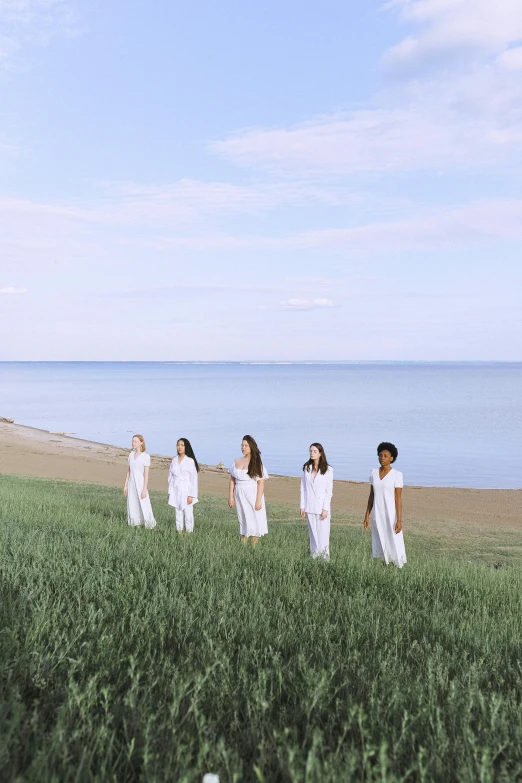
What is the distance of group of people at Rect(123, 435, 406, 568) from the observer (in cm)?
1048

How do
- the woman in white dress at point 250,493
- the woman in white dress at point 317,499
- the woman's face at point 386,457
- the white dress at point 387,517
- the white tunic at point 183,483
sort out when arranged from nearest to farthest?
the woman's face at point 386,457
the white dress at point 387,517
the woman in white dress at point 317,499
the woman in white dress at point 250,493
the white tunic at point 183,483

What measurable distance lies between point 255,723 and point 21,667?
1.53 meters

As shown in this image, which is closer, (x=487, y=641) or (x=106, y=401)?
(x=487, y=641)

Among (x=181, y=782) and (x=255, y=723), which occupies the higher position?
(x=181, y=782)

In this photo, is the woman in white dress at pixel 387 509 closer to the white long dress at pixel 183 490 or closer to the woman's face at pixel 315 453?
the woman's face at pixel 315 453

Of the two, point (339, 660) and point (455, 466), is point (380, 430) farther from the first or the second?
point (339, 660)

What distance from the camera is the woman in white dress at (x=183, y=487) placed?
13.3 meters

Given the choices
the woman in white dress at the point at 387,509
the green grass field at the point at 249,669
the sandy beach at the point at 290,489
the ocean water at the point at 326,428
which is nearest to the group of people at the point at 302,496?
the woman in white dress at the point at 387,509

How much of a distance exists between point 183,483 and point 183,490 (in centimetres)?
13

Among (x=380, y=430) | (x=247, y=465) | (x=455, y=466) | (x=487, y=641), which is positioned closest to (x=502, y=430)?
(x=380, y=430)

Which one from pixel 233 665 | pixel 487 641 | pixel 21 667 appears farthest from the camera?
pixel 487 641

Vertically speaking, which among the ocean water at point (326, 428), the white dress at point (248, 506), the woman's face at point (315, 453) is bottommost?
the ocean water at point (326, 428)

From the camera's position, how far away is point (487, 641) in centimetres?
542

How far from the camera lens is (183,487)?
524 inches
